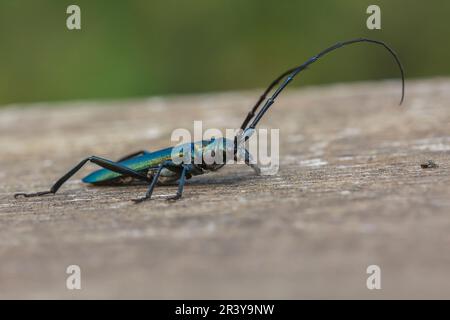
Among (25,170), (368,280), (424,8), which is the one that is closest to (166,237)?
(368,280)

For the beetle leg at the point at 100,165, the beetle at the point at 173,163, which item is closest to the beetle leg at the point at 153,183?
the beetle at the point at 173,163

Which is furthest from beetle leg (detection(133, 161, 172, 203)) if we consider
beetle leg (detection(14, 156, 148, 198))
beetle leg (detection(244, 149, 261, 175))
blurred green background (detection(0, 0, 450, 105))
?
blurred green background (detection(0, 0, 450, 105))

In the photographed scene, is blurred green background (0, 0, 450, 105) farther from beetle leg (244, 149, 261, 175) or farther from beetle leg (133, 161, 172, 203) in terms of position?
beetle leg (244, 149, 261, 175)

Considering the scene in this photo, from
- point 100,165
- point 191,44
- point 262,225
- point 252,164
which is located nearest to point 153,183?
point 100,165

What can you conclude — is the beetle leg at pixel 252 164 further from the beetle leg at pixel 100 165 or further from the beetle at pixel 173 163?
the beetle leg at pixel 100 165

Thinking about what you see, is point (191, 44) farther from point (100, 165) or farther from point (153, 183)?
point (153, 183)
